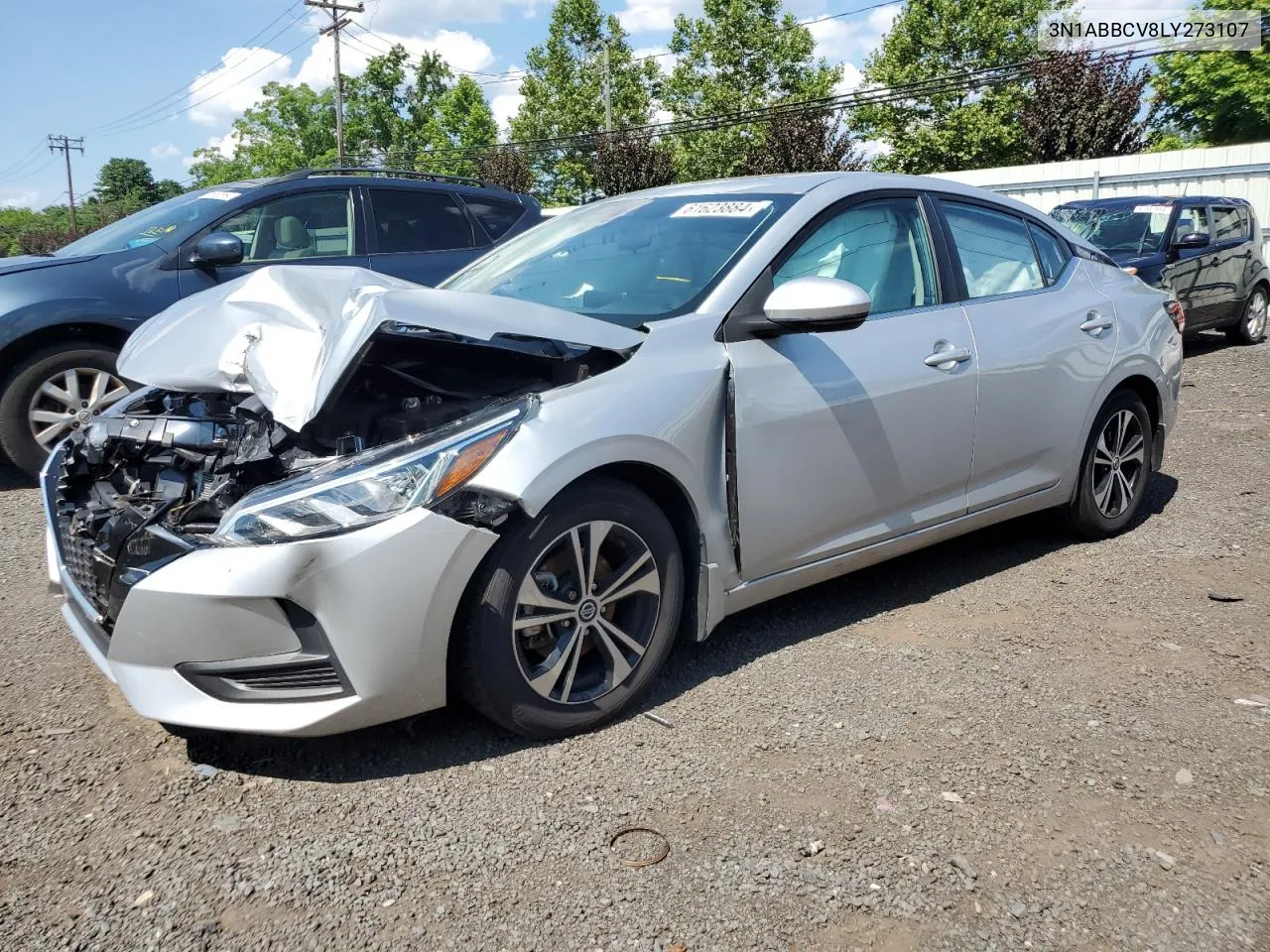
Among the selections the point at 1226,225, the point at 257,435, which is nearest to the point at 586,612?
the point at 257,435

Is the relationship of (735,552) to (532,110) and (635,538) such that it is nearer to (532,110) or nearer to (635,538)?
(635,538)

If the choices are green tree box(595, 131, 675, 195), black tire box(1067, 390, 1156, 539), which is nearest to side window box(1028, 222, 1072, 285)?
black tire box(1067, 390, 1156, 539)

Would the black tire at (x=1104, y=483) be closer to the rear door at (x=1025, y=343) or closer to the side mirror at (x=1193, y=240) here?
the rear door at (x=1025, y=343)

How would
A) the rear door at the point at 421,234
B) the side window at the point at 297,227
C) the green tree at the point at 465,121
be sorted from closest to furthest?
the side window at the point at 297,227
the rear door at the point at 421,234
the green tree at the point at 465,121

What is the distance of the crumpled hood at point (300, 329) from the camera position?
9.64 feet

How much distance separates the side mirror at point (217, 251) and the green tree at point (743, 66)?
1914 inches

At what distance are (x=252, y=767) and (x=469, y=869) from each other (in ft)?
2.74

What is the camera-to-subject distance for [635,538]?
312 cm

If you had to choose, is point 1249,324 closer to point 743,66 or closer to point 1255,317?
point 1255,317

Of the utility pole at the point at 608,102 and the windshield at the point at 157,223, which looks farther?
the utility pole at the point at 608,102

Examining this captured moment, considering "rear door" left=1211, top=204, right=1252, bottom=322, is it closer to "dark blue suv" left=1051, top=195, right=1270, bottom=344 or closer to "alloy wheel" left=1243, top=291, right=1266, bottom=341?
"dark blue suv" left=1051, top=195, right=1270, bottom=344

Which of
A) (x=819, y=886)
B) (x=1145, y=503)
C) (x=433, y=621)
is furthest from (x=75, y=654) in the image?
(x=1145, y=503)

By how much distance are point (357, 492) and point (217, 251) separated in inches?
175

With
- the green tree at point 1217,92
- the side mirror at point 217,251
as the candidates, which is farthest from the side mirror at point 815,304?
the green tree at point 1217,92
